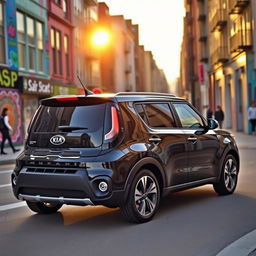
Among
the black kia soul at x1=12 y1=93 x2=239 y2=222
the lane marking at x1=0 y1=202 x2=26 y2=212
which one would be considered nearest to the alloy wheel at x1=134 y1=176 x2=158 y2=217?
the black kia soul at x1=12 y1=93 x2=239 y2=222

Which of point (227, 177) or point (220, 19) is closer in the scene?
point (227, 177)

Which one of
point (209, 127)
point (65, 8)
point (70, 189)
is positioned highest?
point (65, 8)

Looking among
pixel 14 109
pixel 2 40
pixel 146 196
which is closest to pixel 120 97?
pixel 146 196

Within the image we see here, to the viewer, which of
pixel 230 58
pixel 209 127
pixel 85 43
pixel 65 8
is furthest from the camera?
pixel 85 43

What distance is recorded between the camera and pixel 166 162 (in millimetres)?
6883

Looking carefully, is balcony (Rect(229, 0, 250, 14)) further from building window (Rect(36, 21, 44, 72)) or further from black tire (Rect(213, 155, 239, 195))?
black tire (Rect(213, 155, 239, 195))

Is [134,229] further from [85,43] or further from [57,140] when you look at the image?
[85,43]

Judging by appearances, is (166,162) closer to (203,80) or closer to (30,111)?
(30,111)

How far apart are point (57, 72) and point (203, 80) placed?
20235mm

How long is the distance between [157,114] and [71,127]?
134 centimetres

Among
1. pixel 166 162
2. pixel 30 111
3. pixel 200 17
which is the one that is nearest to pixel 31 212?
pixel 166 162

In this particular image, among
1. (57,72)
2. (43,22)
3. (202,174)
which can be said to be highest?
(43,22)

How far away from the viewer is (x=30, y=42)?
25.1 m

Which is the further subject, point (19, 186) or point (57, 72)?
point (57, 72)
